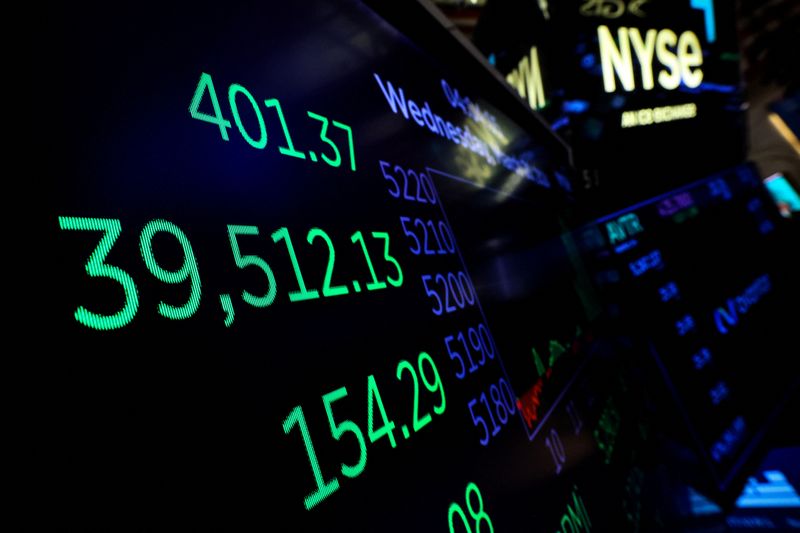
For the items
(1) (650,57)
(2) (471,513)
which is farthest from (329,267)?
(1) (650,57)

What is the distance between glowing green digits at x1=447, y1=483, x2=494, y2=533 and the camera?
0.66 metres

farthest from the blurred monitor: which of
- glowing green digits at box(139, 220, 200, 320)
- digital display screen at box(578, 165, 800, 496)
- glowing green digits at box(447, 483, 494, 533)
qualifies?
glowing green digits at box(139, 220, 200, 320)

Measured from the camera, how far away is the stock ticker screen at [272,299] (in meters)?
0.36

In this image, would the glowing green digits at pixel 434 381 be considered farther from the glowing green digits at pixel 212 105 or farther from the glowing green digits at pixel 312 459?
the glowing green digits at pixel 212 105

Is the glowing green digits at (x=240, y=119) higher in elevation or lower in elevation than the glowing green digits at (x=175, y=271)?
higher

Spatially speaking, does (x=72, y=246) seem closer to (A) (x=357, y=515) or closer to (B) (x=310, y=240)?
(B) (x=310, y=240)

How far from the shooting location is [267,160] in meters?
0.59

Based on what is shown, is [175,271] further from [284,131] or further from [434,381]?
[434,381]

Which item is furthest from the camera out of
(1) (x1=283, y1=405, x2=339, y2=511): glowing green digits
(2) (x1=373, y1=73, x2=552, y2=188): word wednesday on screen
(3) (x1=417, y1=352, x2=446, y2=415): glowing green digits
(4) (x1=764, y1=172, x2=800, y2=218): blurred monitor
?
(4) (x1=764, y1=172, x2=800, y2=218): blurred monitor

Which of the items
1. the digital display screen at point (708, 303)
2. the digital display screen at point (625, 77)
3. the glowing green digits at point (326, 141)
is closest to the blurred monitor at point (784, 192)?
the digital display screen at point (625, 77)

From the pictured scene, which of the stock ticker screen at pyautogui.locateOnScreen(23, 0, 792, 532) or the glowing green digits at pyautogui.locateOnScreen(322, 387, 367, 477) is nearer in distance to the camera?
the stock ticker screen at pyautogui.locateOnScreen(23, 0, 792, 532)

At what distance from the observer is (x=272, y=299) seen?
0.53m

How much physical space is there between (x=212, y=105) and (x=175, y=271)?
0.70 ft

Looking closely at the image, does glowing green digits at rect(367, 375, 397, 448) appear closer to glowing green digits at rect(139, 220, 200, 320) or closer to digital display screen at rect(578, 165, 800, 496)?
glowing green digits at rect(139, 220, 200, 320)
